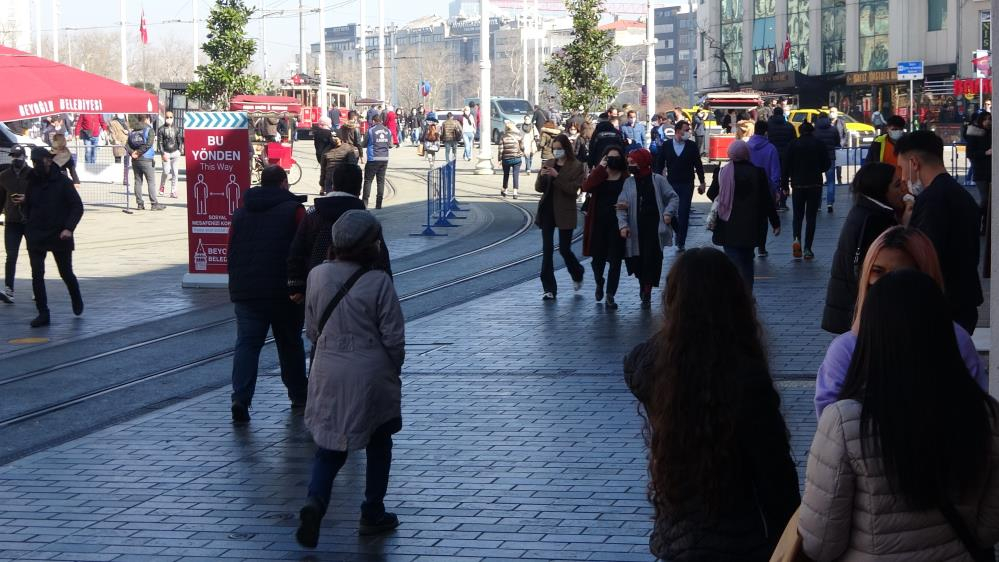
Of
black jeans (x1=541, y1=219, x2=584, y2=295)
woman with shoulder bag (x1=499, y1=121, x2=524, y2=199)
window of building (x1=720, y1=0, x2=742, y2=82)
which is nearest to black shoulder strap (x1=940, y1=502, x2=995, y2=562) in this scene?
black jeans (x1=541, y1=219, x2=584, y2=295)

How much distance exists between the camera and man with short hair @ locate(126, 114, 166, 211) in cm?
2606

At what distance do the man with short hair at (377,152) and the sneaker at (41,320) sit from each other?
1123 cm

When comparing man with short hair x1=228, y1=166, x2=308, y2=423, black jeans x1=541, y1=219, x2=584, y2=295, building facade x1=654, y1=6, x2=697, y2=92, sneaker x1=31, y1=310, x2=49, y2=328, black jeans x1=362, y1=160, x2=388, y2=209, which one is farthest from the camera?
building facade x1=654, y1=6, x2=697, y2=92

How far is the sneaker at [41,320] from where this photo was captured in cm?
1319

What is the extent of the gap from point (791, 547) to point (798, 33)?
66.8 metres

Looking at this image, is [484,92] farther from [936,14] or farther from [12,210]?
[936,14]

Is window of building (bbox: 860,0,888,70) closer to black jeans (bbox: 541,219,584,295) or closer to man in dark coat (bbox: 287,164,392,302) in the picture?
black jeans (bbox: 541,219,584,295)

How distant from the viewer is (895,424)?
2971 mm

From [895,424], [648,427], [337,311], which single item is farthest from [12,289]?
[895,424]

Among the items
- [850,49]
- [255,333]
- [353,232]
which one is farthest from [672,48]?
[353,232]

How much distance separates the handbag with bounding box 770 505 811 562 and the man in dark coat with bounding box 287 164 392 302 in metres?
5.28

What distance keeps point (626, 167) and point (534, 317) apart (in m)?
1.70

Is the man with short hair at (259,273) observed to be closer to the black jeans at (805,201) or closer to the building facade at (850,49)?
the black jeans at (805,201)

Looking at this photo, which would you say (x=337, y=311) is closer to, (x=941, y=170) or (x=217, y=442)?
(x=217, y=442)
